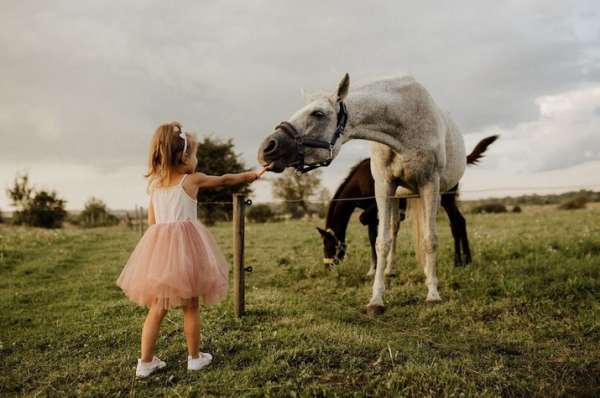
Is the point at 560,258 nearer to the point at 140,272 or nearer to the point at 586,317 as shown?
the point at 586,317

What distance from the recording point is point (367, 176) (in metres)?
7.41

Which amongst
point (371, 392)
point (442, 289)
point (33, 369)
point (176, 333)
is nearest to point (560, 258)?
point (442, 289)

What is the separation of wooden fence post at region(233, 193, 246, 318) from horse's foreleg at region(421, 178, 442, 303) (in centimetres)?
226

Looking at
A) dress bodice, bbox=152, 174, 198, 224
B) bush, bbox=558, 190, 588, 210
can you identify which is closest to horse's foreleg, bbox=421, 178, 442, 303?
dress bodice, bbox=152, 174, 198, 224

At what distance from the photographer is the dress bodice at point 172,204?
10.4ft

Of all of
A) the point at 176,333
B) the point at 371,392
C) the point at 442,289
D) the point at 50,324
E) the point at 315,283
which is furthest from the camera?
the point at 315,283

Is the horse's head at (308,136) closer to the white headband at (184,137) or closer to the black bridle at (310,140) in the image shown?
the black bridle at (310,140)

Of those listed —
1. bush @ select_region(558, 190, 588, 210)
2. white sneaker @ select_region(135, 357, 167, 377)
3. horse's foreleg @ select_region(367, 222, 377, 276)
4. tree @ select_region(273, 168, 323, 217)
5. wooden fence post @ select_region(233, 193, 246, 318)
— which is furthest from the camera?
tree @ select_region(273, 168, 323, 217)

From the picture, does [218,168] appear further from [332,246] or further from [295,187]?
[332,246]

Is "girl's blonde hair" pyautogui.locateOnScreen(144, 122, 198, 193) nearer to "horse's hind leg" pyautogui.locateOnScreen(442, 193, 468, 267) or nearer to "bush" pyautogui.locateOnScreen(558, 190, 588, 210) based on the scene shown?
"horse's hind leg" pyautogui.locateOnScreen(442, 193, 468, 267)

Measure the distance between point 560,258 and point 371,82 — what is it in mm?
4867

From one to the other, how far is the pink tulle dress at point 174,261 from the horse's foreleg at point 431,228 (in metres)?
2.83

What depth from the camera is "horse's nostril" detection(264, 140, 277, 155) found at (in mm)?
3607

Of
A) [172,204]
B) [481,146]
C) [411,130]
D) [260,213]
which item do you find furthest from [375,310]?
[260,213]
